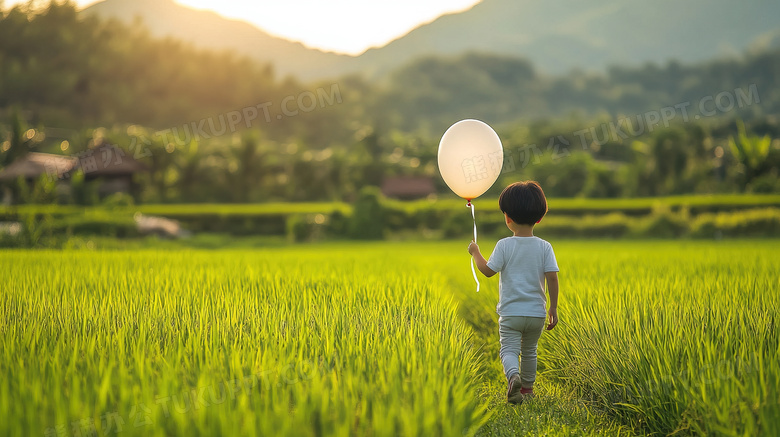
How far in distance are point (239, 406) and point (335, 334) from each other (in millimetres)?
1017

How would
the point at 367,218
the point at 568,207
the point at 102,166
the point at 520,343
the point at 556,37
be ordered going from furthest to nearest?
the point at 556,37, the point at 102,166, the point at 568,207, the point at 367,218, the point at 520,343

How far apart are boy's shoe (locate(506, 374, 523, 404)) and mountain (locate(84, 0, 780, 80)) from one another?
439 feet

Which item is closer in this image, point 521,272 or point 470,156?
point 521,272

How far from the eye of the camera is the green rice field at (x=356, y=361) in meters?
1.72

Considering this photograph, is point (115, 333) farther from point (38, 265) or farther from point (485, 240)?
point (485, 240)

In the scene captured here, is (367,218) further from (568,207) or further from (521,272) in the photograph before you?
(521,272)

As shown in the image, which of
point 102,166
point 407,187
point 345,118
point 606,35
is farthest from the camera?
point 606,35

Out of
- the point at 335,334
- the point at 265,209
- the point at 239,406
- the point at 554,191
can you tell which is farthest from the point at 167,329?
the point at 554,191

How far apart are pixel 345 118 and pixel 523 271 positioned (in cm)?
6283

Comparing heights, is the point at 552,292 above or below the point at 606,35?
below

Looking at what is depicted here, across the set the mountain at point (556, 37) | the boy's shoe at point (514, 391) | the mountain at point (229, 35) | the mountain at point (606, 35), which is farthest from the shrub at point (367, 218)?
the mountain at point (229, 35)

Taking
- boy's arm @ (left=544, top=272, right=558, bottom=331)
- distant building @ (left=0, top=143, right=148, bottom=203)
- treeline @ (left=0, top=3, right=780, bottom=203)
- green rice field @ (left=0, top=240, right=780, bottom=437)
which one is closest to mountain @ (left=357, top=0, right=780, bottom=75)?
treeline @ (left=0, top=3, right=780, bottom=203)

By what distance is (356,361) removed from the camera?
2227 millimetres

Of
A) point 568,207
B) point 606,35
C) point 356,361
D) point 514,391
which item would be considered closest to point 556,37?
point 606,35
